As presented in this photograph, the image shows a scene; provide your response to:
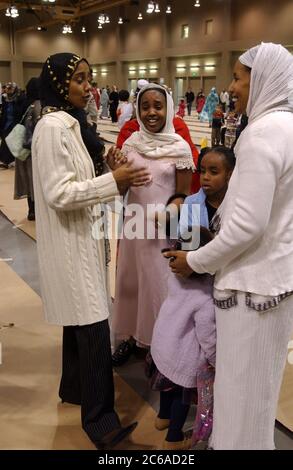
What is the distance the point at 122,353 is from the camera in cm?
266

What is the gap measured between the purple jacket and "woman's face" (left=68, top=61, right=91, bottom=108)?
774 millimetres

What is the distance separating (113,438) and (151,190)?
108cm

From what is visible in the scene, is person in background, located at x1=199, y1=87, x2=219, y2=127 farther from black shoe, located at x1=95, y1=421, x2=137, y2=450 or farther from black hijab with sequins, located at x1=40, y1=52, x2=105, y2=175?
black shoe, located at x1=95, y1=421, x2=137, y2=450

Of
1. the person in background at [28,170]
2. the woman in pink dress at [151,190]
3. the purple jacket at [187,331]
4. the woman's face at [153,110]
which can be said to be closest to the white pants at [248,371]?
the purple jacket at [187,331]

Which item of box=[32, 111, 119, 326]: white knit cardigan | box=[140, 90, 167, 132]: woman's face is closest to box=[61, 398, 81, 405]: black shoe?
box=[32, 111, 119, 326]: white knit cardigan

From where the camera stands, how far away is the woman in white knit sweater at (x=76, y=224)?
1687 mm

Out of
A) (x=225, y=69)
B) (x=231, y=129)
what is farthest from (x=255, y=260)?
(x=225, y=69)

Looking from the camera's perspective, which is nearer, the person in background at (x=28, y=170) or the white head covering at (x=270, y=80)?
the white head covering at (x=270, y=80)

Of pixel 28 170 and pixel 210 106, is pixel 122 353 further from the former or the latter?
pixel 210 106

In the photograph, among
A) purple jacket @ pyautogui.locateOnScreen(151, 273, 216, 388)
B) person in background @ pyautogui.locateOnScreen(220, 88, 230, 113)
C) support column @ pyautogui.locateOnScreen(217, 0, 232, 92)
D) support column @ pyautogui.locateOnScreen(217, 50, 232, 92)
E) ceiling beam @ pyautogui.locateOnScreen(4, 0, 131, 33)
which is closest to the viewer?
purple jacket @ pyautogui.locateOnScreen(151, 273, 216, 388)

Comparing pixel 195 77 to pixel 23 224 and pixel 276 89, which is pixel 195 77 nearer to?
pixel 23 224

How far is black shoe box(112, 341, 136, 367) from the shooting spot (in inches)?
104

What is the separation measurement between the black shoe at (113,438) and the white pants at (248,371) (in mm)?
535

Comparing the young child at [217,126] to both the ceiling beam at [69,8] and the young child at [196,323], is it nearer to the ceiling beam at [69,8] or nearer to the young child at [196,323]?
the young child at [196,323]
